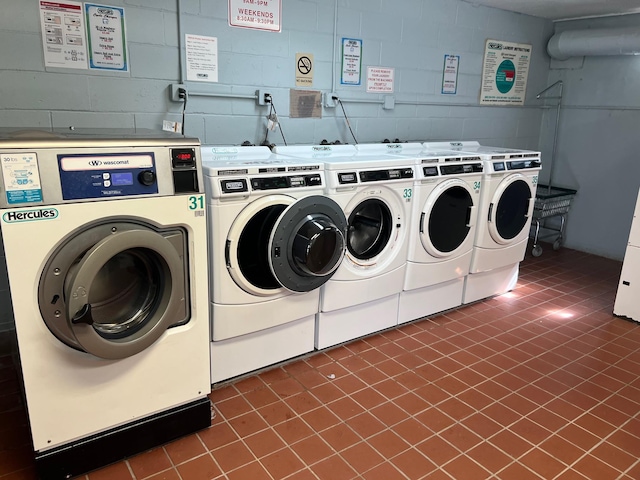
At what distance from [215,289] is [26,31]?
5.52 ft

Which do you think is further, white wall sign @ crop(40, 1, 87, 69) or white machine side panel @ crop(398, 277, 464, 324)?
white machine side panel @ crop(398, 277, 464, 324)

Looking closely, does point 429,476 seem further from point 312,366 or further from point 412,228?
point 412,228

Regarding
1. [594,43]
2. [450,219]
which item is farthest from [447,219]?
[594,43]

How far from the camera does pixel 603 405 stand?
250 centimetres

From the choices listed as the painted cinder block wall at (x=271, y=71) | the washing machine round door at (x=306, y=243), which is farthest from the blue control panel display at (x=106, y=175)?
the painted cinder block wall at (x=271, y=71)

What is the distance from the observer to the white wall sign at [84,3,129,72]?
266 cm

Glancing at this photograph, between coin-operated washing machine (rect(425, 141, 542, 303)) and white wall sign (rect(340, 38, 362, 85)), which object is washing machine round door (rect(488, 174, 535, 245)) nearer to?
coin-operated washing machine (rect(425, 141, 542, 303))

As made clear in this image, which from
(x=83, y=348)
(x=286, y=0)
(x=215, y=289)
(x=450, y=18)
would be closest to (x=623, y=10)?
(x=450, y=18)

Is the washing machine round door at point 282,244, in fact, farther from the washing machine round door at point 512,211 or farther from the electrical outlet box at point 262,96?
the washing machine round door at point 512,211

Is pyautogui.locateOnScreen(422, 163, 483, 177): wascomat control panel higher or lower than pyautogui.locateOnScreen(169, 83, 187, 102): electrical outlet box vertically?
lower

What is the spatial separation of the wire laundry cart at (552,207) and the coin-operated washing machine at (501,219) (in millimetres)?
1192

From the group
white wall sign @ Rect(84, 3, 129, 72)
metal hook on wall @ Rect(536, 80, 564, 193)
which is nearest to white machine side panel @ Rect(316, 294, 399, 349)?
white wall sign @ Rect(84, 3, 129, 72)

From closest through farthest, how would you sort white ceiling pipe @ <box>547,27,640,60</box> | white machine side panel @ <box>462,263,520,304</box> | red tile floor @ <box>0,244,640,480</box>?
1. red tile floor @ <box>0,244,640,480</box>
2. white machine side panel @ <box>462,263,520,304</box>
3. white ceiling pipe @ <box>547,27,640,60</box>

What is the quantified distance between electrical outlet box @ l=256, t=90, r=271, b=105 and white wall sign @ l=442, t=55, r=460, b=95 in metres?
1.83
